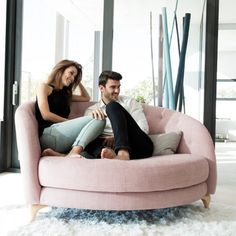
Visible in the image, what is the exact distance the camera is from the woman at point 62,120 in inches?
78.1

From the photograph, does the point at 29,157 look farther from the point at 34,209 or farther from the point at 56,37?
the point at 56,37

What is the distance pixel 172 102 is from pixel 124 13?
1042mm

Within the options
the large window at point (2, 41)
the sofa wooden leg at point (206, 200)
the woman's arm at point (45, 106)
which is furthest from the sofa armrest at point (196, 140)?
the large window at point (2, 41)

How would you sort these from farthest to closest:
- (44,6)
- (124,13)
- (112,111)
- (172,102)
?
1. (44,6)
2. (124,13)
3. (172,102)
4. (112,111)

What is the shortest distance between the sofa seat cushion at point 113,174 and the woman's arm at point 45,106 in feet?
1.40

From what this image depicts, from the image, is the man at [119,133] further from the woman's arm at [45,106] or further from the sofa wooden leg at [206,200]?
the sofa wooden leg at [206,200]

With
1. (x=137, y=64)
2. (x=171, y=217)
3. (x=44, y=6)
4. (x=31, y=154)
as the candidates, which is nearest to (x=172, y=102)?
(x=137, y=64)

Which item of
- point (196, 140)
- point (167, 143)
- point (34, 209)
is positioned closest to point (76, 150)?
point (34, 209)

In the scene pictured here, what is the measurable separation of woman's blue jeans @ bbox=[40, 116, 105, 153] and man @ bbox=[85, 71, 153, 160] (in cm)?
7

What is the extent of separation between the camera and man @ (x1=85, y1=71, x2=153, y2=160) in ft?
6.07

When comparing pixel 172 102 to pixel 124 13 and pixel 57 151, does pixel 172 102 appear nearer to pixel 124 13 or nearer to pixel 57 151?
pixel 124 13

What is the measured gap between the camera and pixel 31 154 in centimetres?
175

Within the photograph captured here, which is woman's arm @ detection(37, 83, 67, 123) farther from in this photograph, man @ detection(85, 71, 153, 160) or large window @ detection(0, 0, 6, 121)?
large window @ detection(0, 0, 6, 121)

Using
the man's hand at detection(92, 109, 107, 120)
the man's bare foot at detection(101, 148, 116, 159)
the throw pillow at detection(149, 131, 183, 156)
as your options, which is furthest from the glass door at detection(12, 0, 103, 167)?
the man's bare foot at detection(101, 148, 116, 159)
